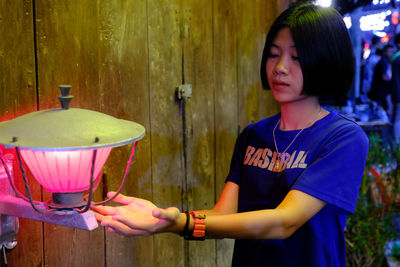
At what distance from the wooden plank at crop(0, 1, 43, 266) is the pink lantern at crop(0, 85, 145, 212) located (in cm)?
29

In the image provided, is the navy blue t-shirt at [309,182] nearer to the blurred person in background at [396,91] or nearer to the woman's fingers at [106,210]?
the woman's fingers at [106,210]

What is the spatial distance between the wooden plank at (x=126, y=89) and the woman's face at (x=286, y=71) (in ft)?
1.93

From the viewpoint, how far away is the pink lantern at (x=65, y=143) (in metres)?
0.88

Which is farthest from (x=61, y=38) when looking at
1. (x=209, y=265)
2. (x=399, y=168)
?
(x=399, y=168)

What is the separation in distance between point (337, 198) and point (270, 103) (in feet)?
5.04

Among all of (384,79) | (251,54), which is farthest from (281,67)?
(384,79)

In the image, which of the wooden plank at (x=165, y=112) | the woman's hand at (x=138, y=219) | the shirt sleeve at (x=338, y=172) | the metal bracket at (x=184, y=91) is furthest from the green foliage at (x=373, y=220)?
the woman's hand at (x=138, y=219)

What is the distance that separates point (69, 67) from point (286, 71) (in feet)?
2.48

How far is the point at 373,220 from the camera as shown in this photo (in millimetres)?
3146

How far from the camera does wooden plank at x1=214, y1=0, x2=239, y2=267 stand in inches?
88.0

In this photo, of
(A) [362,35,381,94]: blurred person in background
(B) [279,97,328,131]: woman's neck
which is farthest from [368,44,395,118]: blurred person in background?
(B) [279,97,328,131]: woman's neck

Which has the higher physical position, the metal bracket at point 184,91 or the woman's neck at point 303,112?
the metal bracket at point 184,91

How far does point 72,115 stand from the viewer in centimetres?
98

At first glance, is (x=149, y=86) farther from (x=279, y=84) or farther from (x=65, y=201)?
(x=65, y=201)
